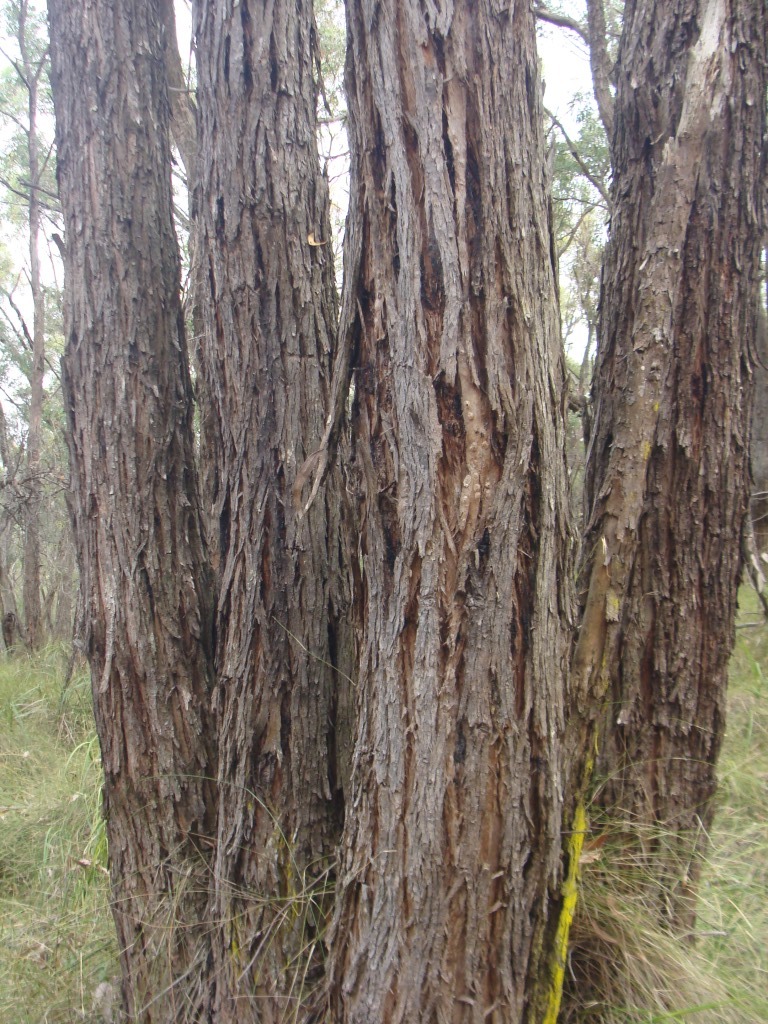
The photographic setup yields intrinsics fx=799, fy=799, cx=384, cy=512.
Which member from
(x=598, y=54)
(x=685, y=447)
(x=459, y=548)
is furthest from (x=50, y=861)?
(x=598, y=54)

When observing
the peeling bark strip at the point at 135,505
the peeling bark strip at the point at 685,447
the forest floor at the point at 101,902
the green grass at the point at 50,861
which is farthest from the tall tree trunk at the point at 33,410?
the peeling bark strip at the point at 685,447

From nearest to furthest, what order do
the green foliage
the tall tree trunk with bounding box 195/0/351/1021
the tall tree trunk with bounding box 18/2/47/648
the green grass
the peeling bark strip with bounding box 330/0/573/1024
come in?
the peeling bark strip with bounding box 330/0/573/1024, the green foliage, the tall tree trunk with bounding box 195/0/351/1021, the green grass, the tall tree trunk with bounding box 18/2/47/648

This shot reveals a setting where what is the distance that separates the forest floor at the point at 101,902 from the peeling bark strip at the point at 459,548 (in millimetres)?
323

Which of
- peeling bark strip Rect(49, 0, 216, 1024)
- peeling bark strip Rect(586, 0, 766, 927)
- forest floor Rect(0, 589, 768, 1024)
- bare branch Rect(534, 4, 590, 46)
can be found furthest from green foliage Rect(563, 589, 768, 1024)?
bare branch Rect(534, 4, 590, 46)

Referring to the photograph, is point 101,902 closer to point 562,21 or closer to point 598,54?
point 598,54

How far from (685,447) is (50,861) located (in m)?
2.98

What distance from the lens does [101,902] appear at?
259 centimetres

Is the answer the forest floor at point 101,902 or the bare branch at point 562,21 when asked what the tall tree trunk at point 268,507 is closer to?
the forest floor at point 101,902

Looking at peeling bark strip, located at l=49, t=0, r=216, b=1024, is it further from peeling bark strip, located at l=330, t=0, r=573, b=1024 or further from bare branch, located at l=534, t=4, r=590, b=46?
bare branch, located at l=534, t=4, r=590, b=46

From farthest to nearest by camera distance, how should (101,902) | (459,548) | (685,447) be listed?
(101,902)
(685,447)
(459,548)

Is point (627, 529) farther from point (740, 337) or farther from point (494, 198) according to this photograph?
point (494, 198)

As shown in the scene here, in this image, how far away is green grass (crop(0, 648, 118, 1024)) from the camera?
228cm

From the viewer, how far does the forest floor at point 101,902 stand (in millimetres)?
1672

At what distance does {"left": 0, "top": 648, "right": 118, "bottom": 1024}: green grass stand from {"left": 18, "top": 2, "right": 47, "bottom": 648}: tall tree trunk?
2574mm
